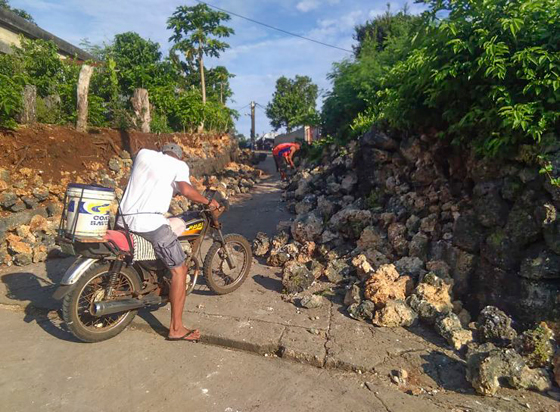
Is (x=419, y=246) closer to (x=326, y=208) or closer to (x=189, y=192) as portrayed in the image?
(x=326, y=208)

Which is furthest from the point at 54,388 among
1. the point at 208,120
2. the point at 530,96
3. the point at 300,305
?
the point at 208,120

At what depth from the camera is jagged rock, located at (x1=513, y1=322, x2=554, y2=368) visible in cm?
311

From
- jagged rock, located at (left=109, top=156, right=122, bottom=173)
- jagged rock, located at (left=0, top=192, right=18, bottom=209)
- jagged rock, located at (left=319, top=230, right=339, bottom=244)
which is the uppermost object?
jagged rock, located at (left=109, top=156, right=122, bottom=173)

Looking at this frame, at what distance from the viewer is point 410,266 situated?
466 centimetres

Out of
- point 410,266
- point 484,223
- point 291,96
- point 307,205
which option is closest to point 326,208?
point 307,205

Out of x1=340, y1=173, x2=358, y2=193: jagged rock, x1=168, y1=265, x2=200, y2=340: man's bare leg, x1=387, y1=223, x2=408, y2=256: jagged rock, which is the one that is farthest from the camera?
x1=340, y1=173, x2=358, y2=193: jagged rock

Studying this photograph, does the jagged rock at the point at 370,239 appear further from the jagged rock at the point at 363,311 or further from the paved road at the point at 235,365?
the jagged rock at the point at 363,311

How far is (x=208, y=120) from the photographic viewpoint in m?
15.2

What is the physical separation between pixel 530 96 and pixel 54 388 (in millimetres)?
4688

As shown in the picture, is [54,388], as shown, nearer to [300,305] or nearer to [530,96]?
[300,305]

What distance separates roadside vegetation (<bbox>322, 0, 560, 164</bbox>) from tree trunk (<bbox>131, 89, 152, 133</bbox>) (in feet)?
23.5

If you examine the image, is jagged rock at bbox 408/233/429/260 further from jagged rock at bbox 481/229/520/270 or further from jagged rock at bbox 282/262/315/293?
jagged rock at bbox 282/262/315/293

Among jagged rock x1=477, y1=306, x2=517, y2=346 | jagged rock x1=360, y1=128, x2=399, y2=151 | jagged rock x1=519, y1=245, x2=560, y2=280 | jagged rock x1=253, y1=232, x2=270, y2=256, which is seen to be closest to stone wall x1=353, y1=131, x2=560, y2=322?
jagged rock x1=519, y1=245, x2=560, y2=280

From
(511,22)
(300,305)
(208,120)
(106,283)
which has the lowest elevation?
(300,305)
